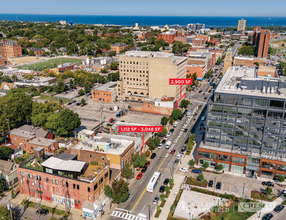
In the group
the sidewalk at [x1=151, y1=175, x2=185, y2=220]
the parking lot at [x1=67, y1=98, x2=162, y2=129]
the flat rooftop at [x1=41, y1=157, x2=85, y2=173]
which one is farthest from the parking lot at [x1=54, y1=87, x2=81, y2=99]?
the sidewalk at [x1=151, y1=175, x2=185, y2=220]

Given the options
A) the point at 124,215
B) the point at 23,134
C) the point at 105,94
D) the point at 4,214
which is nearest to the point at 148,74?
the point at 105,94

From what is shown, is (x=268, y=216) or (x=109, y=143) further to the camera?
(x=109, y=143)

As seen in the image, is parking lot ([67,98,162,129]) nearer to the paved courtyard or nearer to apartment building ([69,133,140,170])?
apartment building ([69,133,140,170])

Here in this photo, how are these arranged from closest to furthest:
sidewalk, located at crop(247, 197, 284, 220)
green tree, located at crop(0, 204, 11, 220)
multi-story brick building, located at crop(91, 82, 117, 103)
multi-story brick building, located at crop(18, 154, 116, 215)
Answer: green tree, located at crop(0, 204, 11, 220) → sidewalk, located at crop(247, 197, 284, 220) → multi-story brick building, located at crop(18, 154, 116, 215) → multi-story brick building, located at crop(91, 82, 117, 103)

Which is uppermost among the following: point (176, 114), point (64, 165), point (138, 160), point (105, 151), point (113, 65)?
point (113, 65)

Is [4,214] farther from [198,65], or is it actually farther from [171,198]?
[198,65]

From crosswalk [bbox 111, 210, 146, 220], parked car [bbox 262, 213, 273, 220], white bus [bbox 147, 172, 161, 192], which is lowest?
crosswalk [bbox 111, 210, 146, 220]

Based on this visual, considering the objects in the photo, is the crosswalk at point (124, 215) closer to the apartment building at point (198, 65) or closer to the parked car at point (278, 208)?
the parked car at point (278, 208)
